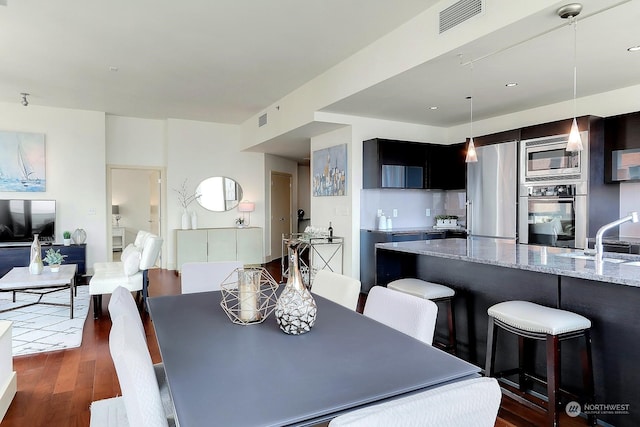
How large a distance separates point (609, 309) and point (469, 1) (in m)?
2.33

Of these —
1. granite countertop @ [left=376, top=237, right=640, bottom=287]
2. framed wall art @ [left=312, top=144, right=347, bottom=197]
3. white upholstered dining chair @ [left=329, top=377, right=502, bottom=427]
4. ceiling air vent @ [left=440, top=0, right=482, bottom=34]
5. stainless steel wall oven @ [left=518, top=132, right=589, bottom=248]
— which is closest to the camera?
white upholstered dining chair @ [left=329, top=377, right=502, bottom=427]

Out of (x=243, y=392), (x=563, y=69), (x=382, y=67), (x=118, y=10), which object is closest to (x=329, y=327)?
(x=243, y=392)

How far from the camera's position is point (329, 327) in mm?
1691

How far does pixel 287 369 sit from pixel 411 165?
16.0 ft

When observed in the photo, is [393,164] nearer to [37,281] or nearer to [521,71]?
[521,71]

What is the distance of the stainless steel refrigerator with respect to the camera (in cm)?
505

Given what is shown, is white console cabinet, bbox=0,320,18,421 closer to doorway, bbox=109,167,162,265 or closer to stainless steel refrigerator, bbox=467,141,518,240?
stainless steel refrigerator, bbox=467,141,518,240

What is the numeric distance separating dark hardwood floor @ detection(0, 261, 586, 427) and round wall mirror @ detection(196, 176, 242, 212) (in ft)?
14.3

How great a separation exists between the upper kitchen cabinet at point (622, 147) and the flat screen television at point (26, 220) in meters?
8.20

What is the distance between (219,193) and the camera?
815cm

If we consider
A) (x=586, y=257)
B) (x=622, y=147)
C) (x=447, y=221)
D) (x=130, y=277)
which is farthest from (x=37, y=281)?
(x=622, y=147)

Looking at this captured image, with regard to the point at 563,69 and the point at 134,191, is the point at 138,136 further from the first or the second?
the point at 563,69

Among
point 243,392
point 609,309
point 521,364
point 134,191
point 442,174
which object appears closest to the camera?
point 243,392

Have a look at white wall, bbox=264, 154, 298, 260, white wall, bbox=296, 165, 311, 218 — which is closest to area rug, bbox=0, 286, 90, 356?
white wall, bbox=264, 154, 298, 260
